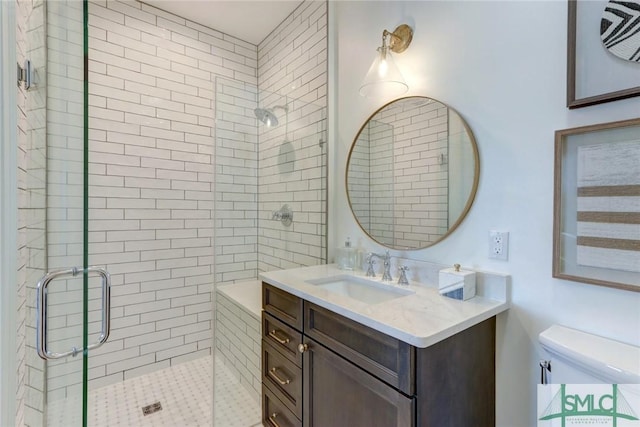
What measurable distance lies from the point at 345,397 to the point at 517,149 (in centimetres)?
116

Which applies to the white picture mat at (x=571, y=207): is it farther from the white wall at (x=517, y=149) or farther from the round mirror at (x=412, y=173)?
the round mirror at (x=412, y=173)

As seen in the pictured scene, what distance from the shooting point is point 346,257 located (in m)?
1.82

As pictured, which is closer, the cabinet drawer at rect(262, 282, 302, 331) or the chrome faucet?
the cabinet drawer at rect(262, 282, 302, 331)

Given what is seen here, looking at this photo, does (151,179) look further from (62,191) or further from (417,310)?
(417,310)

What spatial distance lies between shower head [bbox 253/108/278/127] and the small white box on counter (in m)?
1.61

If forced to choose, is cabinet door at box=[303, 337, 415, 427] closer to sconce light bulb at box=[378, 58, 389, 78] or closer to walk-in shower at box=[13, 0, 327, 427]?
walk-in shower at box=[13, 0, 327, 427]

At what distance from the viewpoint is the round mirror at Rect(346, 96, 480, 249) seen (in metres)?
1.35

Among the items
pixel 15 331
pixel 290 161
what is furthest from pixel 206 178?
pixel 15 331

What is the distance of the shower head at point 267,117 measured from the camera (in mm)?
2217

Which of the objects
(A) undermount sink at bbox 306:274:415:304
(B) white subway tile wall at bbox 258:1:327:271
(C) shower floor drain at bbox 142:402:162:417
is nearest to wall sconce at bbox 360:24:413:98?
(B) white subway tile wall at bbox 258:1:327:271

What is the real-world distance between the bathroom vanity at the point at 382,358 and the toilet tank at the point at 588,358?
202mm

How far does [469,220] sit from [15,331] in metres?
1.75

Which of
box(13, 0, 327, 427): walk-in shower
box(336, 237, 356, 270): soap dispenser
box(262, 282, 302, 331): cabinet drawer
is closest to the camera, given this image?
box(262, 282, 302, 331): cabinet drawer

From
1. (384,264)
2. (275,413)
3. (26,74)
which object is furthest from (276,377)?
(26,74)
